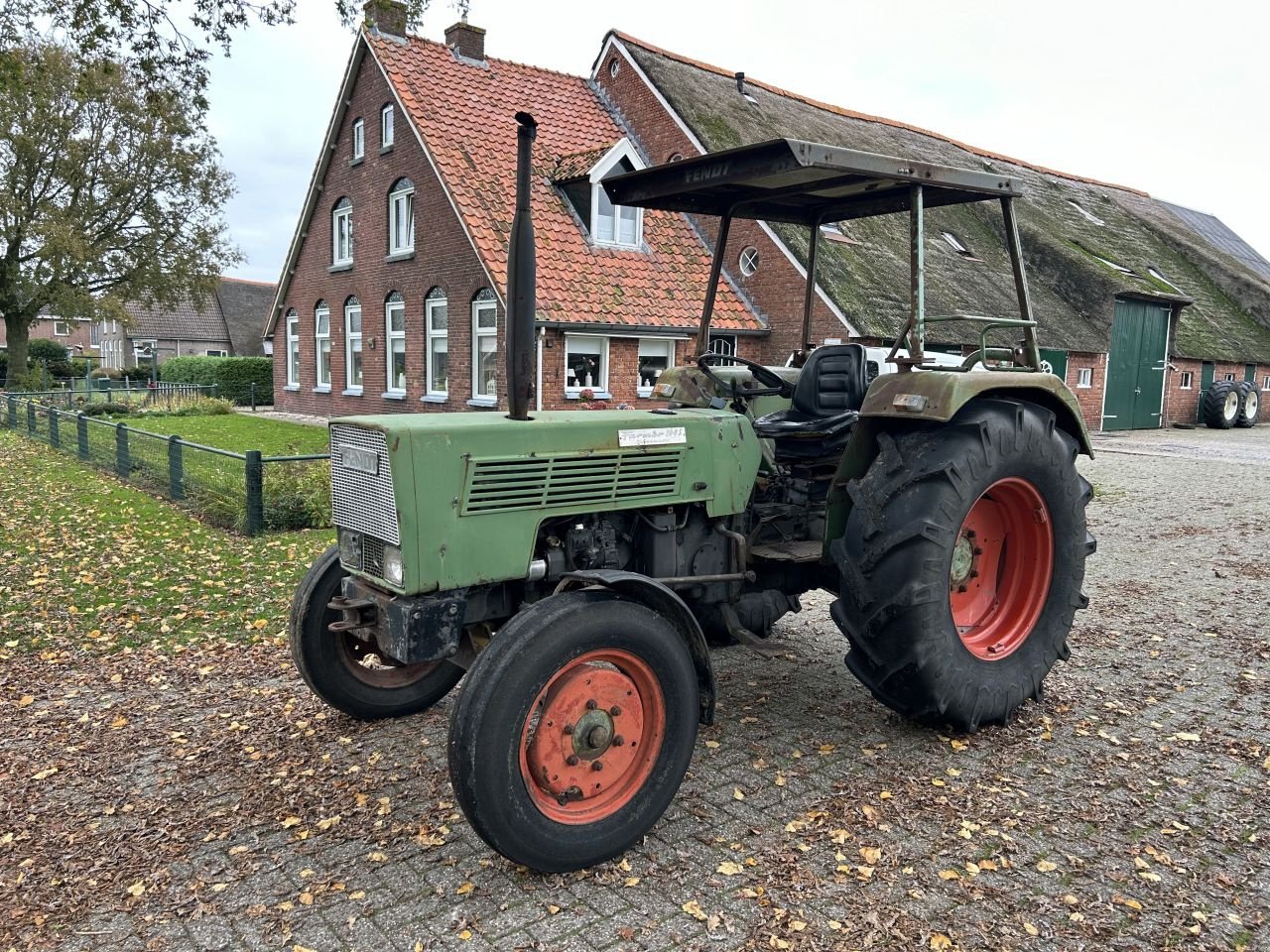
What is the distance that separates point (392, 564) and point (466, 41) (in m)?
17.2

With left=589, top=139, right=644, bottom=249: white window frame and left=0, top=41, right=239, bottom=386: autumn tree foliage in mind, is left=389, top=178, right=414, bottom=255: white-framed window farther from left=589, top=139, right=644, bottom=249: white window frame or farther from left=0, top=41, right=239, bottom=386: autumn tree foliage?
left=0, top=41, right=239, bottom=386: autumn tree foliage

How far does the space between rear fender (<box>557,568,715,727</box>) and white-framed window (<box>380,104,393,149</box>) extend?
53.5 ft

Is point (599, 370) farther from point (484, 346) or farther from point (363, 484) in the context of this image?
point (363, 484)

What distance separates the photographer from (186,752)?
399 cm

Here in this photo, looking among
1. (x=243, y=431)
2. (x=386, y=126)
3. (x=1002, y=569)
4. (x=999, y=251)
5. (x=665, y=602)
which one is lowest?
(x=243, y=431)

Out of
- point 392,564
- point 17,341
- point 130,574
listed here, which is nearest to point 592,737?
point 392,564

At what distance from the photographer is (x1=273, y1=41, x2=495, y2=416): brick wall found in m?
16.2

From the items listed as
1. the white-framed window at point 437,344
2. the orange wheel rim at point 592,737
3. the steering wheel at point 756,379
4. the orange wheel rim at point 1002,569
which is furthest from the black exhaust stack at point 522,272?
the white-framed window at point 437,344

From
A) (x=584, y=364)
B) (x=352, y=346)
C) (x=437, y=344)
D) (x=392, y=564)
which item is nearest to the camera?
(x=392, y=564)

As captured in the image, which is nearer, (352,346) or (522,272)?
(522,272)

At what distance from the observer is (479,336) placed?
1593 cm

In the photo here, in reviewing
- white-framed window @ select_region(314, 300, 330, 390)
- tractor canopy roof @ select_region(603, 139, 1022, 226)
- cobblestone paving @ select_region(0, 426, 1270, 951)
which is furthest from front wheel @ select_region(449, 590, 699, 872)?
white-framed window @ select_region(314, 300, 330, 390)

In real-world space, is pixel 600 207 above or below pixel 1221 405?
above

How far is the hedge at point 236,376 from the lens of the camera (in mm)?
29750
